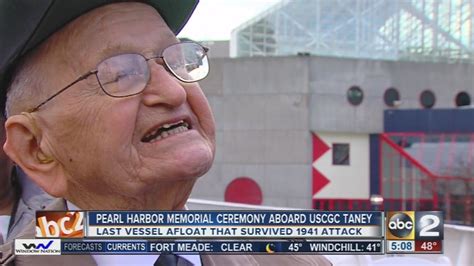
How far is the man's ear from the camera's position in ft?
4.50

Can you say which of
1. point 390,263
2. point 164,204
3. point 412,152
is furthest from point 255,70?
point 164,204

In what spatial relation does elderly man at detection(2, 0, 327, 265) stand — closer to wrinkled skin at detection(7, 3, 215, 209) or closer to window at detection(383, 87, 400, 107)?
wrinkled skin at detection(7, 3, 215, 209)

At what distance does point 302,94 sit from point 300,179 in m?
1.77

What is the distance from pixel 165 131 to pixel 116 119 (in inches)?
4.0

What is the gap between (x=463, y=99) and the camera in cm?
1527

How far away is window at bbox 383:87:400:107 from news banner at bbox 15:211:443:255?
13640mm

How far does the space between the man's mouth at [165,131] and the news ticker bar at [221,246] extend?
0.71 ft

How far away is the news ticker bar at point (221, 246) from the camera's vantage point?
1.23 metres

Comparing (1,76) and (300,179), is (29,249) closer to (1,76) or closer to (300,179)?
(1,76)

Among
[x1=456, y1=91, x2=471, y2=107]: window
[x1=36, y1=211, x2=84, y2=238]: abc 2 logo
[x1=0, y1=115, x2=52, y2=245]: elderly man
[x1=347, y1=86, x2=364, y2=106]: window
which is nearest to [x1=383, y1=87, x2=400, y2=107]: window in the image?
[x1=347, y1=86, x2=364, y2=106]: window

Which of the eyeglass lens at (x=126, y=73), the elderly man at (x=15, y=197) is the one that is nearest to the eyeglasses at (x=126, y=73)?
the eyeglass lens at (x=126, y=73)

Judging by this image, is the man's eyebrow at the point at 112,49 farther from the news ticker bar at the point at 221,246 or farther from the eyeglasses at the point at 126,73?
the news ticker bar at the point at 221,246

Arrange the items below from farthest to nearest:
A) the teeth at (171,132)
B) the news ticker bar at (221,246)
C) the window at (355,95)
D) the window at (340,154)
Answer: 1. the window at (355,95)
2. the window at (340,154)
3. the teeth at (171,132)
4. the news ticker bar at (221,246)

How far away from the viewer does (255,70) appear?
1403 centimetres
